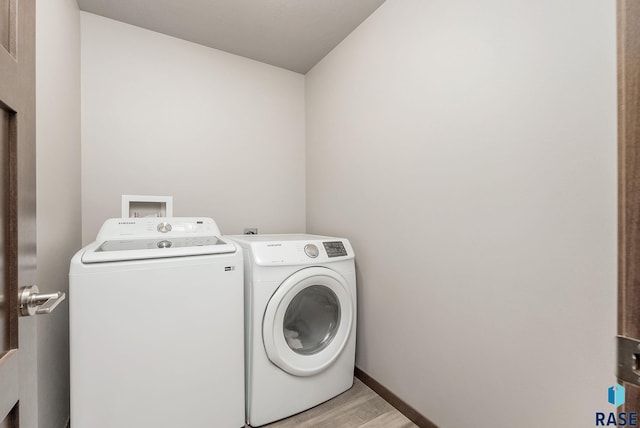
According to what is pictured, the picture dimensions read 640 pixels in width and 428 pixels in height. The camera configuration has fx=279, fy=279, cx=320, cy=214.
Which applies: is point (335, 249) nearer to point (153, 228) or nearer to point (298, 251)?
point (298, 251)

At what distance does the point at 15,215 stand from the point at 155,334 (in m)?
0.88

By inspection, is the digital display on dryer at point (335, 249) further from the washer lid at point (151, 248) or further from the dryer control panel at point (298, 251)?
the washer lid at point (151, 248)

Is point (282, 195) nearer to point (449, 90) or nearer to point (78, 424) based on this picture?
point (449, 90)

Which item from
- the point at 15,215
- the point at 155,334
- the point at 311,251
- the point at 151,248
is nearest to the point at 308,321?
the point at 311,251

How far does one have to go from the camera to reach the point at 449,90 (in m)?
1.32

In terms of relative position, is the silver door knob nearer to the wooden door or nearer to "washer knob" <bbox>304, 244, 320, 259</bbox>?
the wooden door

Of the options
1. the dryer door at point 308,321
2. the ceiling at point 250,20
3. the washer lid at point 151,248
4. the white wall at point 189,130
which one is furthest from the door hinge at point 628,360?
the white wall at point 189,130

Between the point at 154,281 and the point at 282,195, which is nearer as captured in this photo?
the point at 154,281

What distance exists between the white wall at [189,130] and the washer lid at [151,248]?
57 centimetres

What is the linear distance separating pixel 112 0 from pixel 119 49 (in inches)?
11.3

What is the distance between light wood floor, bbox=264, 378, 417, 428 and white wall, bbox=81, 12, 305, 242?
1350 millimetres

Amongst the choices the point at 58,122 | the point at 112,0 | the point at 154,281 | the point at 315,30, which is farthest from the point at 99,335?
the point at 315,30

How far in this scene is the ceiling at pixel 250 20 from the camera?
5.60 feet

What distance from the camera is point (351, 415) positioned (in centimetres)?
156
